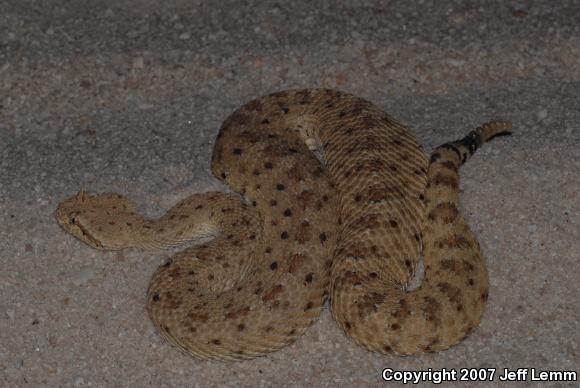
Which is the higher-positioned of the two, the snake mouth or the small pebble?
the snake mouth

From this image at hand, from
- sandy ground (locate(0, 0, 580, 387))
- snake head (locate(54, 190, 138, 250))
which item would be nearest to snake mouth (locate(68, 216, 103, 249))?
snake head (locate(54, 190, 138, 250))

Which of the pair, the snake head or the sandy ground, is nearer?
the sandy ground

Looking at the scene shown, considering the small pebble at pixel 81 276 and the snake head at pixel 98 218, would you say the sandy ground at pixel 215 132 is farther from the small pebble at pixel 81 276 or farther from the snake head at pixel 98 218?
the snake head at pixel 98 218

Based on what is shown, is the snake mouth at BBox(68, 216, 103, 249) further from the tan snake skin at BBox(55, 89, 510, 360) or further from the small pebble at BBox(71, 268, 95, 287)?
the small pebble at BBox(71, 268, 95, 287)

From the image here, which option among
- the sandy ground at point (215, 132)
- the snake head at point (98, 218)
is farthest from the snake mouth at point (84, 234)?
the sandy ground at point (215, 132)

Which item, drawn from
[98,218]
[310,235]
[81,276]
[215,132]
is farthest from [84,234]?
[310,235]

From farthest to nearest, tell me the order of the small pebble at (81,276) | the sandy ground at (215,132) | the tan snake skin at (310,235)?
the small pebble at (81,276)
the sandy ground at (215,132)
the tan snake skin at (310,235)
